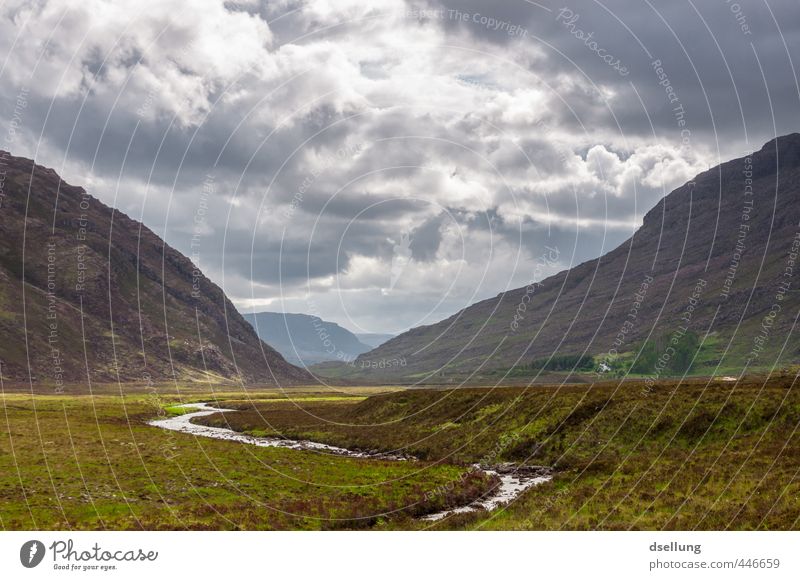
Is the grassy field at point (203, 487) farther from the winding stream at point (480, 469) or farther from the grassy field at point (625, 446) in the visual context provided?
the grassy field at point (625, 446)

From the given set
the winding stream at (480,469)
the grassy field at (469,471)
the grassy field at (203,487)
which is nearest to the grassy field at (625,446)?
the grassy field at (469,471)

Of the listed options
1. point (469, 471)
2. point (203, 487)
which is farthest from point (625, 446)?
point (203, 487)

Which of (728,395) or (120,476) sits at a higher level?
(728,395)

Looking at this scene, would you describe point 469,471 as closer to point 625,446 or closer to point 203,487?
point 625,446

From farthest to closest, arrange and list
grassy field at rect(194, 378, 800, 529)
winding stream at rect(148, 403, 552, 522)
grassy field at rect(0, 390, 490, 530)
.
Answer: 1. winding stream at rect(148, 403, 552, 522)
2. grassy field at rect(0, 390, 490, 530)
3. grassy field at rect(194, 378, 800, 529)

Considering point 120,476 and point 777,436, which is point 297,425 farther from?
point 777,436

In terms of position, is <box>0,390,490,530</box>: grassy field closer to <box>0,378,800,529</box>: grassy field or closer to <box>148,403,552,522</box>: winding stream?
<box>0,378,800,529</box>: grassy field

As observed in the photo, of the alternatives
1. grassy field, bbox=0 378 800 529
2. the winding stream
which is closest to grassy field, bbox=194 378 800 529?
grassy field, bbox=0 378 800 529

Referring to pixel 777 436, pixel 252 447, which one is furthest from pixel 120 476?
pixel 777 436
